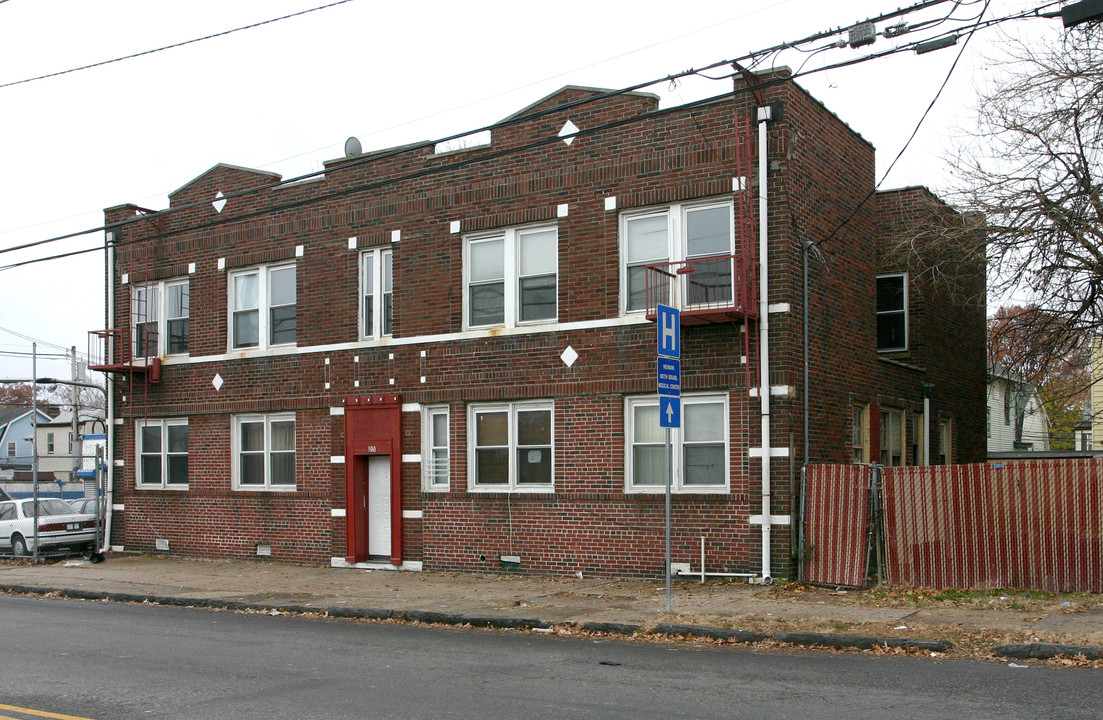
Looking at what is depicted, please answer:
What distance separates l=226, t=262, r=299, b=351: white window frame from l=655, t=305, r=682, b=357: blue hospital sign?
10.1 meters

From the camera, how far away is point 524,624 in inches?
526

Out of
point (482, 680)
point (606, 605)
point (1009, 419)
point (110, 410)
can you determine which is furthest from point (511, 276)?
point (1009, 419)

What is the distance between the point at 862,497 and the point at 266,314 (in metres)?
12.0

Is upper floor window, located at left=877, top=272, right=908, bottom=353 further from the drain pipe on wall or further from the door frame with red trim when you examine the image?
the door frame with red trim

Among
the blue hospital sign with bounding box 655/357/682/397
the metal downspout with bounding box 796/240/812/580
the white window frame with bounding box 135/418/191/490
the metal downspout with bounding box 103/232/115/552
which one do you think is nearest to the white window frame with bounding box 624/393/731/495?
the metal downspout with bounding box 796/240/812/580

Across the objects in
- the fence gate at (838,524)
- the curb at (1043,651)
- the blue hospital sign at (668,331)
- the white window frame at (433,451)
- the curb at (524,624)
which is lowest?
the curb at (524,624)

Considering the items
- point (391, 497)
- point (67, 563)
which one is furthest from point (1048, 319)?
point (67, 563)

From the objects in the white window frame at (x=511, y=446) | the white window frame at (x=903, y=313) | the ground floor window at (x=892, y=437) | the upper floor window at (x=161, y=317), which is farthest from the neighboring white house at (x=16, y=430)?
the ground floor window at (x=892, y=437)

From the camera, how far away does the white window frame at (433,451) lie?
62.5 ft

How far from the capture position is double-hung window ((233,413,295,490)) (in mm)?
21078

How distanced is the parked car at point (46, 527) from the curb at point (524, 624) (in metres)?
4.73

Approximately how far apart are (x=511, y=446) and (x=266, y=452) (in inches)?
225

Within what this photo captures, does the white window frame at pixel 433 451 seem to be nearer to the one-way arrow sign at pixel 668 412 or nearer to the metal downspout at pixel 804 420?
the metal downspout at pixel 804 420

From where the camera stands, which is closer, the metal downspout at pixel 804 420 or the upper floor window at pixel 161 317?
the metal downspout at pixel 804 420
